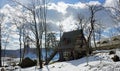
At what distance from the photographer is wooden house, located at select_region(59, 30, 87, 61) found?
125 ft

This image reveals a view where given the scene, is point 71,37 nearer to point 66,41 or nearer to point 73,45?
point 66,41

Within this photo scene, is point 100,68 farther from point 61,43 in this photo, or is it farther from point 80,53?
point 61,43

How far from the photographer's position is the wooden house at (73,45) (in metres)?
38.0

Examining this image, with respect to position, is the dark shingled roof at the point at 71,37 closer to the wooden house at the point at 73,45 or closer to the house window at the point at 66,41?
the wooden house at the point at 73,45

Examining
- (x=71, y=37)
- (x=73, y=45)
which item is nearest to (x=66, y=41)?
(x=71, y=37)

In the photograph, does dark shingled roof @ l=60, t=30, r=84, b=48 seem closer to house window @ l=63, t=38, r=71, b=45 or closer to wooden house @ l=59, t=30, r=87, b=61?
wooden house @ l=59, t=30, r=87, b=61

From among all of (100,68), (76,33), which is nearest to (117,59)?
(100,68)

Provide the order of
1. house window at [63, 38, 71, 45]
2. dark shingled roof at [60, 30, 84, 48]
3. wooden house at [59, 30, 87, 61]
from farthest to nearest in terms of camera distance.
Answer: house window at [63, 38, 71, 45] < dark shingled roof at [60, 30, 84, 48] < wooden house at [59, 30, 87, 61]

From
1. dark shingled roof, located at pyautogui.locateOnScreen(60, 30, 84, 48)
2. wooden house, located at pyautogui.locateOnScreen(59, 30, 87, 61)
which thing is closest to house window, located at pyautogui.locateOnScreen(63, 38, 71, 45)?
wooden house, located at pyautogui.locateOnScreen(59, 30, 87, 61)

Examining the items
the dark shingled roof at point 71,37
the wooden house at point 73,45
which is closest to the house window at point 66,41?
the wooden house at point 73,45

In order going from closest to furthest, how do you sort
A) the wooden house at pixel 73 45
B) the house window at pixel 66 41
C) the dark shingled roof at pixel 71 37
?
the wooden house at pixel 73 45 → the dark shingled roof at pixel 71 37 → the house window at pixel 66 41

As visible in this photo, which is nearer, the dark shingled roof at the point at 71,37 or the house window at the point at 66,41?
the dark shingled roof at the point at 71,37

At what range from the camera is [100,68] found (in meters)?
21.2

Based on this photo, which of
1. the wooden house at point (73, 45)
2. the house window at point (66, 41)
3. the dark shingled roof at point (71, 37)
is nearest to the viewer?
the wooden house at point (73, 45)
